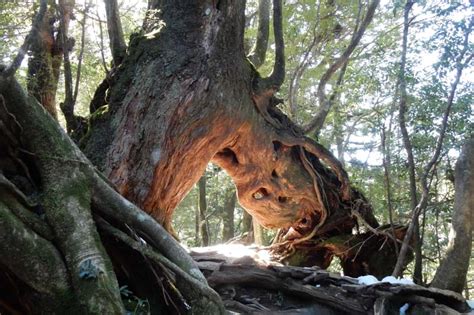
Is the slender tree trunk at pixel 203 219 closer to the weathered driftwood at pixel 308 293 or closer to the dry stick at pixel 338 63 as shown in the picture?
the dry stick at pixel 338 63

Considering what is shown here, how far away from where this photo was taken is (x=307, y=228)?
771 centimetres

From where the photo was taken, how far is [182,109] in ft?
14.9

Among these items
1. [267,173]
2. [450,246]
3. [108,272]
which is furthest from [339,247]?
[108,272]

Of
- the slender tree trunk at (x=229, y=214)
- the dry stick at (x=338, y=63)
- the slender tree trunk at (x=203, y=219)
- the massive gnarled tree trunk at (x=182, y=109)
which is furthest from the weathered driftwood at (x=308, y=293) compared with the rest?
the slender tree trunk at (x=229, y=214)

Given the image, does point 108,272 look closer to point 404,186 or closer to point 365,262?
point 365,262

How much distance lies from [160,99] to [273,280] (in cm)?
216

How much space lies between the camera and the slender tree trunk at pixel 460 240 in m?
4.76

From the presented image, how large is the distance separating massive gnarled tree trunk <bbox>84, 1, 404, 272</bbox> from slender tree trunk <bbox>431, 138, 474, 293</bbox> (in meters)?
2.34

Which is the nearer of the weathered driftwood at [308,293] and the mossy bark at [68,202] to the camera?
the mossy bark at [68,202]

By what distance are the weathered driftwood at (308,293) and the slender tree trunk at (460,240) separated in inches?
14.2

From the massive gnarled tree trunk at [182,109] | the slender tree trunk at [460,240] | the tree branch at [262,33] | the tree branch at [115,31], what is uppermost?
the tree branch at [262,33]

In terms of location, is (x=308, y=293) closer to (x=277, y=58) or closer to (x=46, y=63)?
(x=277, y=58)

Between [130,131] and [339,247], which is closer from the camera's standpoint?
[130,131]

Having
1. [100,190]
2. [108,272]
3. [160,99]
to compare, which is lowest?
[108,272]
